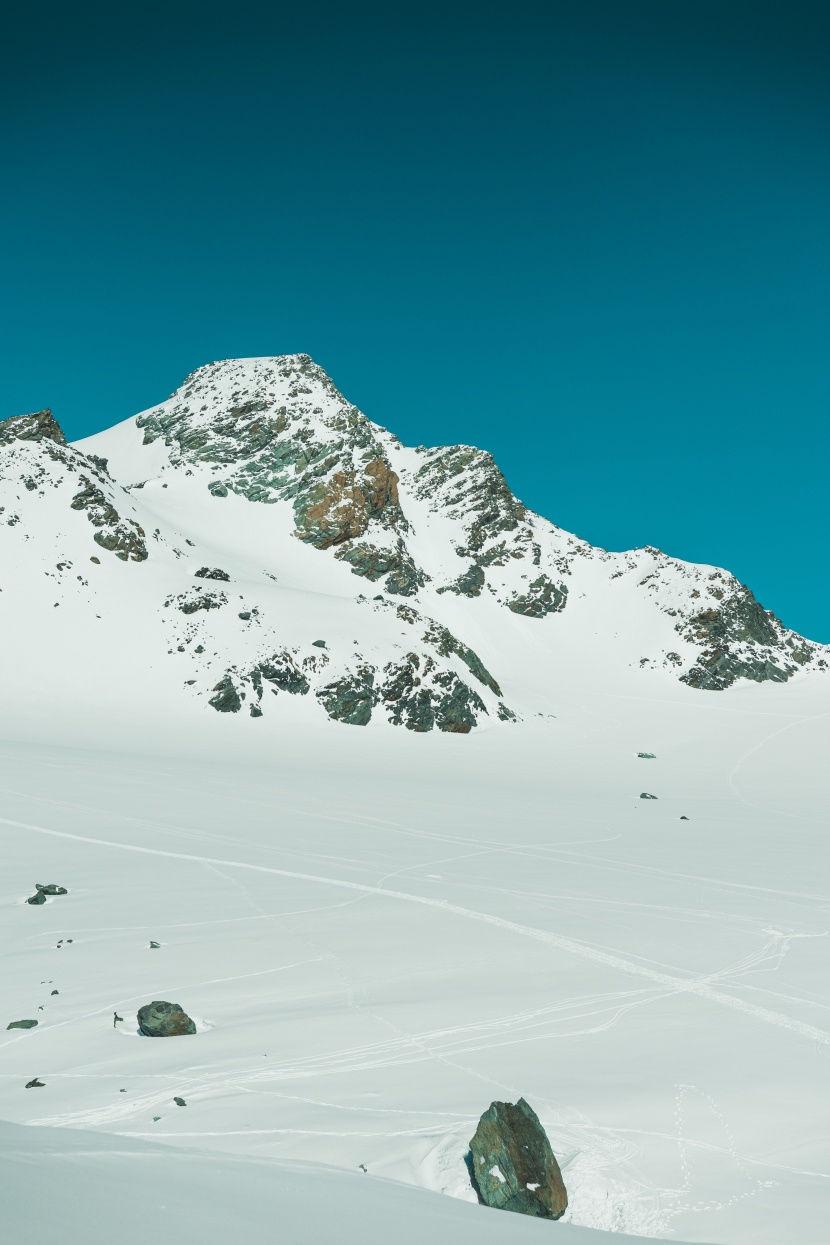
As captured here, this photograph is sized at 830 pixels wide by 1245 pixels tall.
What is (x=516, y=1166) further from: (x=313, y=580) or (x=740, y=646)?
(x=740, y=646)

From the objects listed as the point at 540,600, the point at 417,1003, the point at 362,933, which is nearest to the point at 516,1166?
the point at 417,1003

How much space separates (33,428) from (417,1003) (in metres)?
54.5

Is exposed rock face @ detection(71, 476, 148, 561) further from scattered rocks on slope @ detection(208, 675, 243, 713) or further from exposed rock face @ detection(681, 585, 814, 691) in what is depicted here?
exposed rock face @ detection(681, 585, 814, 691)

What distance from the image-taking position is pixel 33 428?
171 ft

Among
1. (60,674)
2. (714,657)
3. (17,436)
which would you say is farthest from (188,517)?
(714,657)

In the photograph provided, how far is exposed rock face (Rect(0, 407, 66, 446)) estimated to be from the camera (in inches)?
2016

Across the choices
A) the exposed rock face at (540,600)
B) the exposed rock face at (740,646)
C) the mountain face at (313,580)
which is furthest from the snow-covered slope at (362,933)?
the exposed rock face at (540,600)

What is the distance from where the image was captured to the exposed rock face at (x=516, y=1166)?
4.07m

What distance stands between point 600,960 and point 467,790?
49.3 ft

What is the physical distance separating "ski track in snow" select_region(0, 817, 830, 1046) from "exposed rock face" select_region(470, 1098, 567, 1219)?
3194mm

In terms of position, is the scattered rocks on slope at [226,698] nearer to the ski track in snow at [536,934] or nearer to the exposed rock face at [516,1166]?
the ski track in snow at [536,934]

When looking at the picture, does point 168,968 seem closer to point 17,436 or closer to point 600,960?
point 600,960

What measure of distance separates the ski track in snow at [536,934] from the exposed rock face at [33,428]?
4347cm

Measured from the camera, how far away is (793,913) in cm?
1035
